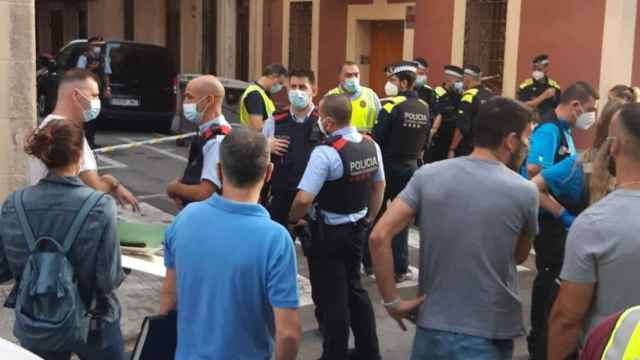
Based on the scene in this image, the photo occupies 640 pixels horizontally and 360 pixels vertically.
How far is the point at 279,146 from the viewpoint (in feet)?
21.8

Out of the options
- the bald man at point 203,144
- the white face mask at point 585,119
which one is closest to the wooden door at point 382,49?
the white face mask at point 585,119

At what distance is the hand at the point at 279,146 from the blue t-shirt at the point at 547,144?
78.8 inches

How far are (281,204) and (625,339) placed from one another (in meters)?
4.98

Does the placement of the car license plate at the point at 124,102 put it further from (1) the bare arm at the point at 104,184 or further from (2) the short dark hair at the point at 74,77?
(1) the bare arm at the point at 104,184

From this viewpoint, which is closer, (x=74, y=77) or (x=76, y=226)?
(x=76, y=226)

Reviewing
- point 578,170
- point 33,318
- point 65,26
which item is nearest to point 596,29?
point 578,170

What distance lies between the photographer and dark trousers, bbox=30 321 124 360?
3.72m

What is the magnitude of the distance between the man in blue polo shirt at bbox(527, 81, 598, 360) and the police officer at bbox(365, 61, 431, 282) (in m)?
1.90

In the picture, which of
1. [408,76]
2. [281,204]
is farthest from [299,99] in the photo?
[408,76]

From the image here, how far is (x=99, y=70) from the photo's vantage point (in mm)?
16250

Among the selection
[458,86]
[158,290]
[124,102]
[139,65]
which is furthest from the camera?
[139,65]

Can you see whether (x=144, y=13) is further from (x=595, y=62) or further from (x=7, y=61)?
(x=7, y=61)

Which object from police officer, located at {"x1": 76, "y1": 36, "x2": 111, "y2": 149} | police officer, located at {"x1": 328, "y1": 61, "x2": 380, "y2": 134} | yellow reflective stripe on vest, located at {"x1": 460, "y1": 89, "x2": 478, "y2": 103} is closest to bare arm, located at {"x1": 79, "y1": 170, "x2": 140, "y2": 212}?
police officer, located at {"x1": 328, "y1": 61, "x2": 380, "y2": 134}

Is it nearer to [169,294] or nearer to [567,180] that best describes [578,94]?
[567,180]
